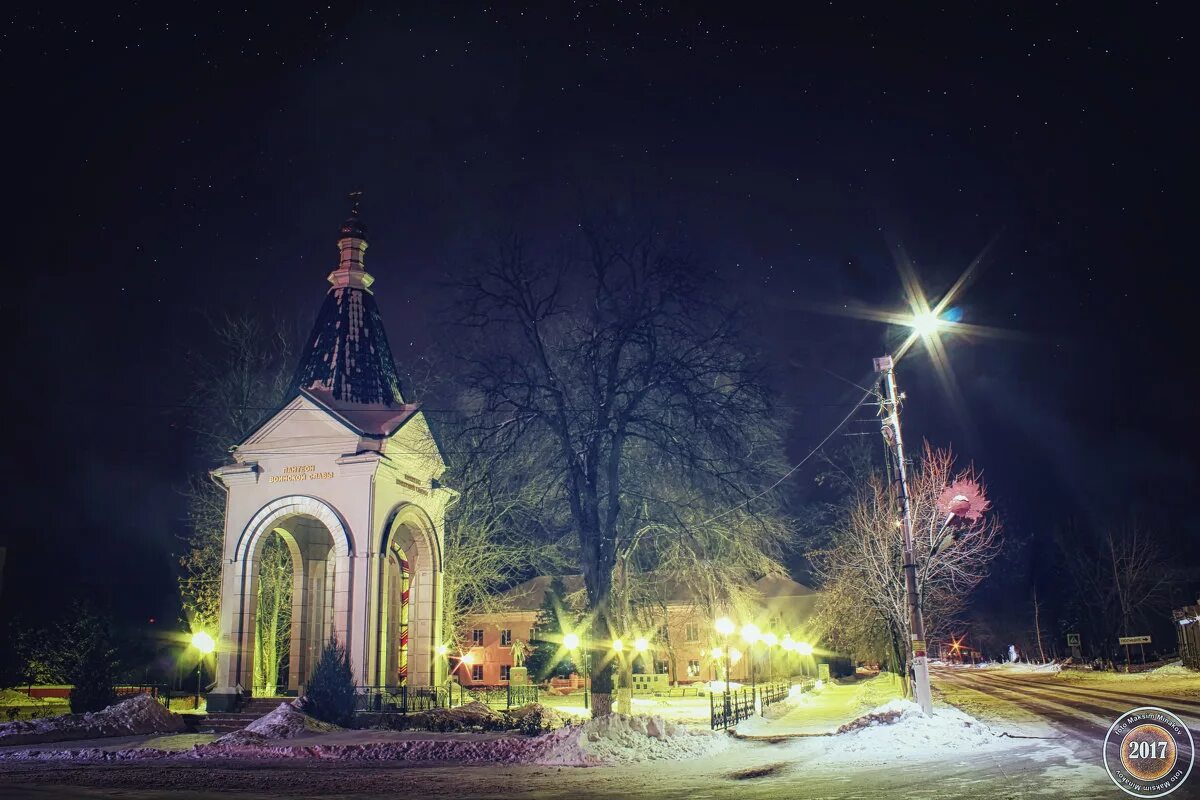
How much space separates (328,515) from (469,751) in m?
8.22

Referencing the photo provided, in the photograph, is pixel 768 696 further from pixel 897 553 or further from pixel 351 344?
pixel 351 344

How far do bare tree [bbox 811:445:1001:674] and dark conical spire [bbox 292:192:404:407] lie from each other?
15.1m

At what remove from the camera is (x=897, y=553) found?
33.2 meters

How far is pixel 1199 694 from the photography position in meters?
32.0

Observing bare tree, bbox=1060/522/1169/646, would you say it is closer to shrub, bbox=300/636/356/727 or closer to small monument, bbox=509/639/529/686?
small monument, bbox=509/639/529/686

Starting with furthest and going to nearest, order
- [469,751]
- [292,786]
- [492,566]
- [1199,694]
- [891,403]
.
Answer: [492,566] → [1199,694] → [891,403] → [469,751] → [292,786]

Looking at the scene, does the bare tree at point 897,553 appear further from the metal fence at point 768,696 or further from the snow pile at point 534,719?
the snow pile at point 534,719

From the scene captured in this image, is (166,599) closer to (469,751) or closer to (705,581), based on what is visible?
(705,581)

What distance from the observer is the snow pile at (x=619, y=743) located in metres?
15.7

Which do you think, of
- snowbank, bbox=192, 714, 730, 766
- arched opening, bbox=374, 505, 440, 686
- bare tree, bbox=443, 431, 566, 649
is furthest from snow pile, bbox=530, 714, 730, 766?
bare tree, bbox=443, 431, 566, 649

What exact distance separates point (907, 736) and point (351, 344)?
55.6 ft

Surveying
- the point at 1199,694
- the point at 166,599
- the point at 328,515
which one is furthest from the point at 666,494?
the point at 166,599

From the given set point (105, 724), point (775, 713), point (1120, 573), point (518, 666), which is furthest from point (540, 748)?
point (1120, 573)

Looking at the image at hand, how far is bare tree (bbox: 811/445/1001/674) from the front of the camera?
29.0 metres
